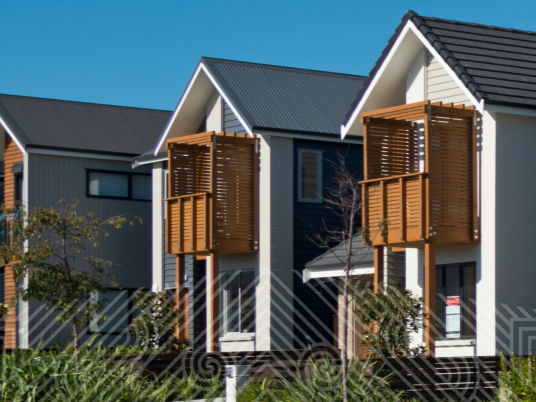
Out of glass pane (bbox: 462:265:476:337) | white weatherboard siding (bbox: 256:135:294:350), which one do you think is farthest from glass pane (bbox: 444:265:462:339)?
white weatherboard siding (bbox: 256:135:294:350)

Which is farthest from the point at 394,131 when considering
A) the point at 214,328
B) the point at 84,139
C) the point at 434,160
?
the point at 84,139

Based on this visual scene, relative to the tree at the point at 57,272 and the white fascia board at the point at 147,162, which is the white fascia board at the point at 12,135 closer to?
the white fascia board at the point at 147,162

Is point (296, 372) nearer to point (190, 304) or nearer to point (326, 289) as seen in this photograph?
point (326, 289)

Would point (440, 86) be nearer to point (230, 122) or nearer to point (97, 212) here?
point (230, 122)

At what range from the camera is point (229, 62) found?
26094 mm

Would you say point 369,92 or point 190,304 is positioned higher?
point 369,92

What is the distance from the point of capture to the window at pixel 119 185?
2972cm

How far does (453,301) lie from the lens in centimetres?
1955

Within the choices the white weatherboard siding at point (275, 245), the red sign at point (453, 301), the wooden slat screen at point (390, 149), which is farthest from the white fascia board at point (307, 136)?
the red sign at point (453, 301)

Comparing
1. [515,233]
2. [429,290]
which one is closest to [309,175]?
[429,290]

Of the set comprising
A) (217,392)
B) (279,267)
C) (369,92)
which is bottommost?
(217,392)

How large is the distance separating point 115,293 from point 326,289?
328 inches

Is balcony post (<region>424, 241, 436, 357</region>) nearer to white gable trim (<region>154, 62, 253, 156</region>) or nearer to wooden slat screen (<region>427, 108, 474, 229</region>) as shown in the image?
wooden slat screen (<region>427, 108, 474, 229</region>)

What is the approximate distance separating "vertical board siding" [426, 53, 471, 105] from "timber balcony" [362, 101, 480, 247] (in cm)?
91
